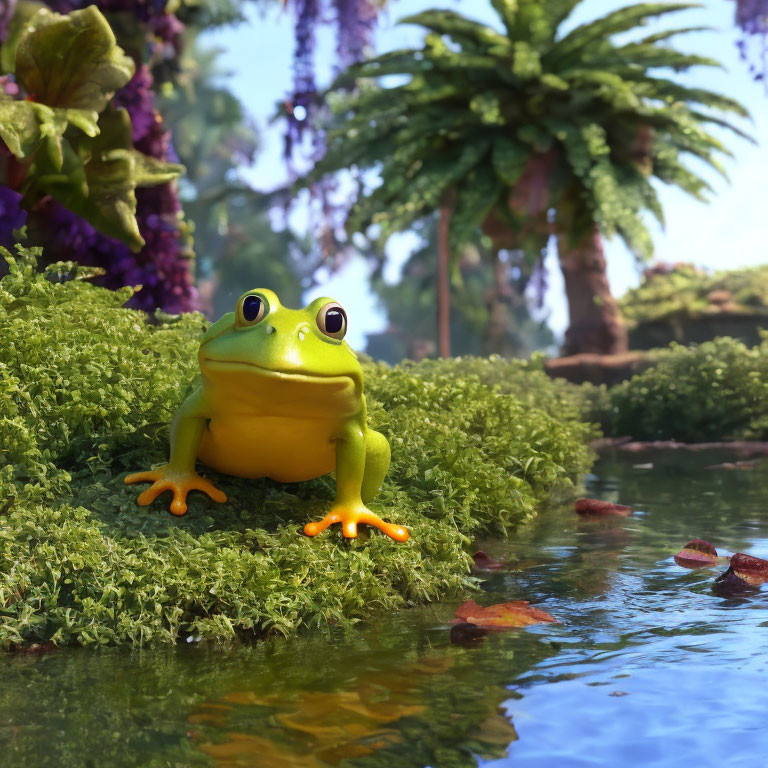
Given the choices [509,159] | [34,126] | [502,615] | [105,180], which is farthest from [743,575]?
[509,159]

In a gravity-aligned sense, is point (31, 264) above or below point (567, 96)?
below

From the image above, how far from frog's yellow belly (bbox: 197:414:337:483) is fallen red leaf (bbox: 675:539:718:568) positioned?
1662 millimetres

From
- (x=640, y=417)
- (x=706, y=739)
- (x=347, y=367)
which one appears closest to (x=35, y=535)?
(x=347, y=367)

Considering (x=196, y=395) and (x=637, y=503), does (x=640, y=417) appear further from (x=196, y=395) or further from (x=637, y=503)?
(x=196, y=395)

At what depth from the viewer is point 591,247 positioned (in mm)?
15375

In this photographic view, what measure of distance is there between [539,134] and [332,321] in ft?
37.2

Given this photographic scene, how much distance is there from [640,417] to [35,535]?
27.9 ft

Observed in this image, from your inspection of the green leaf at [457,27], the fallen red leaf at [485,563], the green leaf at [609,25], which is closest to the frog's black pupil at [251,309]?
the fallen red leaf at [485,563]

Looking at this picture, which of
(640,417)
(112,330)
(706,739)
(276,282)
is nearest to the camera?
(706,739)

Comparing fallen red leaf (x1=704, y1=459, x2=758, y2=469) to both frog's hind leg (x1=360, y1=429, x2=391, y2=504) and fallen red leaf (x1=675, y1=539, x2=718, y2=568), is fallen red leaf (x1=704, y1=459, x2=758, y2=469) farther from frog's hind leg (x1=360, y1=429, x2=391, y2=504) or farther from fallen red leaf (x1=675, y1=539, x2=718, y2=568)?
frog's hind leg (x1=360, y1=429, x2=391, y2=504)

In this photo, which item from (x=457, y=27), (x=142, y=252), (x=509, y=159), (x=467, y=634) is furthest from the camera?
(x=457, y=27)

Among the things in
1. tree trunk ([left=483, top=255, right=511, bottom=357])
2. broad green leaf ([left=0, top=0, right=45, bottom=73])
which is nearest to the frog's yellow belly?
broad green leaf ([left=0, top=0, right=45, bottom=73])

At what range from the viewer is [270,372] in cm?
360

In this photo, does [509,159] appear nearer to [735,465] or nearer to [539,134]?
[539,134]
